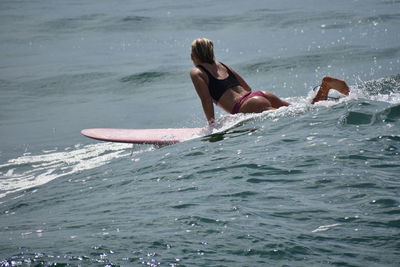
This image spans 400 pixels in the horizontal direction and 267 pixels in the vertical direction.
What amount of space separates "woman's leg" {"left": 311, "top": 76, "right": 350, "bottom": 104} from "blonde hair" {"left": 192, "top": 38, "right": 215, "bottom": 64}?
136cm

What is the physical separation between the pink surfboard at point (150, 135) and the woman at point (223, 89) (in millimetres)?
440

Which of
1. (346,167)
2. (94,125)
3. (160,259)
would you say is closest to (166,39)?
(94,125)

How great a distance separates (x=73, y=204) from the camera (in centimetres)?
640

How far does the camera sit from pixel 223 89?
27.8ft

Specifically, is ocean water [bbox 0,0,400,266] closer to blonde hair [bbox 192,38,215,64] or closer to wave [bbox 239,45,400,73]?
wave [bbox 239,45,400,73]

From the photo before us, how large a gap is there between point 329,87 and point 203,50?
159cm

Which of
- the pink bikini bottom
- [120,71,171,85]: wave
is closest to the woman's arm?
the pink bikini bottom

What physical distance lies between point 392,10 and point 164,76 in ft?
32.3

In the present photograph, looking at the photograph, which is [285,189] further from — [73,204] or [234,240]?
[73,204]

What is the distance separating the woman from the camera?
836 cm

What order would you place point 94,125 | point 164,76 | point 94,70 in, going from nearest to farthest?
point 94,125 → point 164,76 → point 94,70

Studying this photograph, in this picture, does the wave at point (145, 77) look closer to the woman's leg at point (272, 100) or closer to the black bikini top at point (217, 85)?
the black bikini top at point (217, 85)

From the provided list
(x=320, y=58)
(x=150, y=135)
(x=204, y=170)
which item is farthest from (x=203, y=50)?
(x=320, y=58)

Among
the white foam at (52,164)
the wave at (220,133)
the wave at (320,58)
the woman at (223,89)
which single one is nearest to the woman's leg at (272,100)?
the woman at (223,89)
